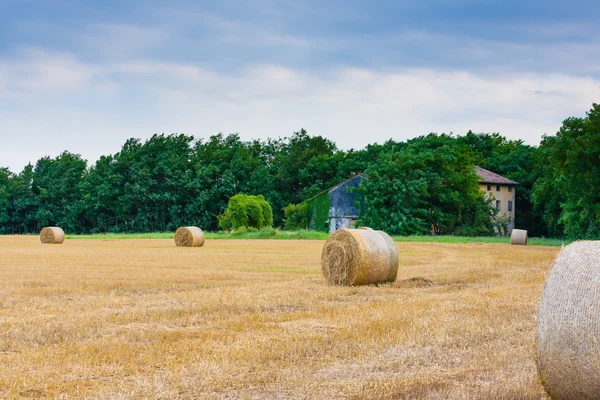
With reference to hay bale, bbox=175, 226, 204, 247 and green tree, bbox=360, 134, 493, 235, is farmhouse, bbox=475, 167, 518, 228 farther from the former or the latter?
hay bale, bbox=175, 226, 204, 247

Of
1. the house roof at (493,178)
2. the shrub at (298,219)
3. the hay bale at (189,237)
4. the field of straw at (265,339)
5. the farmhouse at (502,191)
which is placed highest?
the house roof at (493,178)

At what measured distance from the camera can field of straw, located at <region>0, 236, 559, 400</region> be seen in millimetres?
6875

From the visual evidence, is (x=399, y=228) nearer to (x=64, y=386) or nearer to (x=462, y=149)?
(x=462, y=149)

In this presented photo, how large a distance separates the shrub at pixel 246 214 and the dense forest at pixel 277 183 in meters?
9.26

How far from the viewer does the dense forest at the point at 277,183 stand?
62.4m

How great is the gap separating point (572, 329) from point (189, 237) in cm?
3441

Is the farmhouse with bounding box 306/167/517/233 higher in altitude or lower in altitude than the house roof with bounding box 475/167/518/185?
lower

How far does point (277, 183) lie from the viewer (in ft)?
288

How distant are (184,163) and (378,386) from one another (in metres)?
85.1

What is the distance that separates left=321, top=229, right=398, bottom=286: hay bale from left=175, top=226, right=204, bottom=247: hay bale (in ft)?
74.3

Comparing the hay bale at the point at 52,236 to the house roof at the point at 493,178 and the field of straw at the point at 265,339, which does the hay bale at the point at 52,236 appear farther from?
the house roof at the point at 493,178

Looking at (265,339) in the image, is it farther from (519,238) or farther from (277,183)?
(277,183)

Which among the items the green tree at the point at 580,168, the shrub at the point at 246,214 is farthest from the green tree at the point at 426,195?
the green tree at the point at 580,168

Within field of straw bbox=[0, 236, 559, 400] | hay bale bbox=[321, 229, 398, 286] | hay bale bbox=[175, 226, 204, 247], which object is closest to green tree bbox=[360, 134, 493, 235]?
hay bale bbox=[175, 226, 204, 247]
